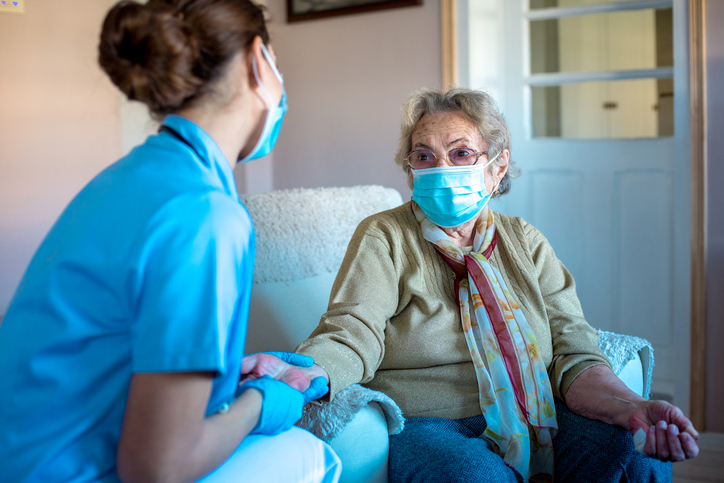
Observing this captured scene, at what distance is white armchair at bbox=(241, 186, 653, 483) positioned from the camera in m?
1.44

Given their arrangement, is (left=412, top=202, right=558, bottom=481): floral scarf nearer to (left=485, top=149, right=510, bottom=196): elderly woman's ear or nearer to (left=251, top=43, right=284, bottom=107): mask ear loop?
(left=485, top=149, right=510, bottom=196): elderly woman's ear

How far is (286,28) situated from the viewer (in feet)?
9.55

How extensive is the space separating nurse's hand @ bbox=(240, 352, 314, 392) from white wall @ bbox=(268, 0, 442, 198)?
5.88 feet

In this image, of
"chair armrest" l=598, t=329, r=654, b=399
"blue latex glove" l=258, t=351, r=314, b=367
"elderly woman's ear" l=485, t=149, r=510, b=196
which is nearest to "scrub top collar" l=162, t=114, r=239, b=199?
"blue latex glove" l=258, t=351, r=314, b=367

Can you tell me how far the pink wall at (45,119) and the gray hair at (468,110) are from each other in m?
1.46

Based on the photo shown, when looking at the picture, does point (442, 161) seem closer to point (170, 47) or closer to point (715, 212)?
point (170, 47)

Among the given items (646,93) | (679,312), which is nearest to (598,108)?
(646,93)

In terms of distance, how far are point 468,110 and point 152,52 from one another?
89 centimetres

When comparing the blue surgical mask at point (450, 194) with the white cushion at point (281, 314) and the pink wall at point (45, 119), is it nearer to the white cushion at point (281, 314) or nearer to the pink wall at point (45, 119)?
the white cushion at point (281, 314)

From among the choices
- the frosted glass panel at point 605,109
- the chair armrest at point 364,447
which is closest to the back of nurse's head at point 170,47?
the chair armrest at point 364,447

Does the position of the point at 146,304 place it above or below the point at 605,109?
below

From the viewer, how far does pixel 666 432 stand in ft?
3.28

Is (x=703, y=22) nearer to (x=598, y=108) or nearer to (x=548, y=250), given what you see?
(x=598, y=108)

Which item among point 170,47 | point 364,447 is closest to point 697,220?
point 364,447
